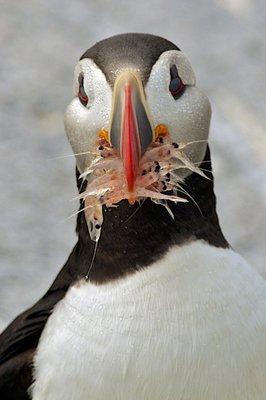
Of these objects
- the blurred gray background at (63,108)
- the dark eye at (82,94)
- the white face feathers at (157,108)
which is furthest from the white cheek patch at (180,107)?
the blurred gray background at (63,108)

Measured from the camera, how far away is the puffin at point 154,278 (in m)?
2.39

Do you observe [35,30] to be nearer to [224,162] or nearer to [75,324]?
[224,162]

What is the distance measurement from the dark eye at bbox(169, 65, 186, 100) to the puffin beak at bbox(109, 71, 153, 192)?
0.13 m

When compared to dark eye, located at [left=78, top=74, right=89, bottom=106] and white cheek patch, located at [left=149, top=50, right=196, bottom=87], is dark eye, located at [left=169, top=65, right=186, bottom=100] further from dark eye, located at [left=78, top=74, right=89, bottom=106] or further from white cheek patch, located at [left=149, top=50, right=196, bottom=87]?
dark eye, located at [left=78, top=74, right=89, bottom=106]

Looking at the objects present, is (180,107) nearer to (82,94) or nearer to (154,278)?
(82,94)

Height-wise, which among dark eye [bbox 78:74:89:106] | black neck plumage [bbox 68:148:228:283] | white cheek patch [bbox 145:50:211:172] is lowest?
black neck plumage [bbox 68:148:228:283]

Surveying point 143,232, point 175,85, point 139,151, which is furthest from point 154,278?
point 175,85

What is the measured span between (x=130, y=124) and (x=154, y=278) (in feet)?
1.23

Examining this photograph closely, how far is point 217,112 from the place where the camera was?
5754 millimetres

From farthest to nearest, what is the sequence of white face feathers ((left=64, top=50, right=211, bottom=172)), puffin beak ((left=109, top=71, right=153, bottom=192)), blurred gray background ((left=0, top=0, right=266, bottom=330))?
blurred gray background ((left=0, top=0, right=266, bottom=330)) < white face feathers ((left=64, top=50, right=211, bottom=172)) < puffin beak ((left=109, top=71, right=153, bottom=192))

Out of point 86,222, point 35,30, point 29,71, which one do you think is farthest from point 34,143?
point 86,222

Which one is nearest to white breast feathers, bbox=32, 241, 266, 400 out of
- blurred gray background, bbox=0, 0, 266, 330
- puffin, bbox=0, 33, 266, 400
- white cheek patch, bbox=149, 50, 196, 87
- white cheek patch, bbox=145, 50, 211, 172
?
puffin, bbox=0, 33, 266, 400

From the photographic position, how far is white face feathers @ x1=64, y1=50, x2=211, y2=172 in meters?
2.37

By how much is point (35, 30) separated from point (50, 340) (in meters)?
4.09
